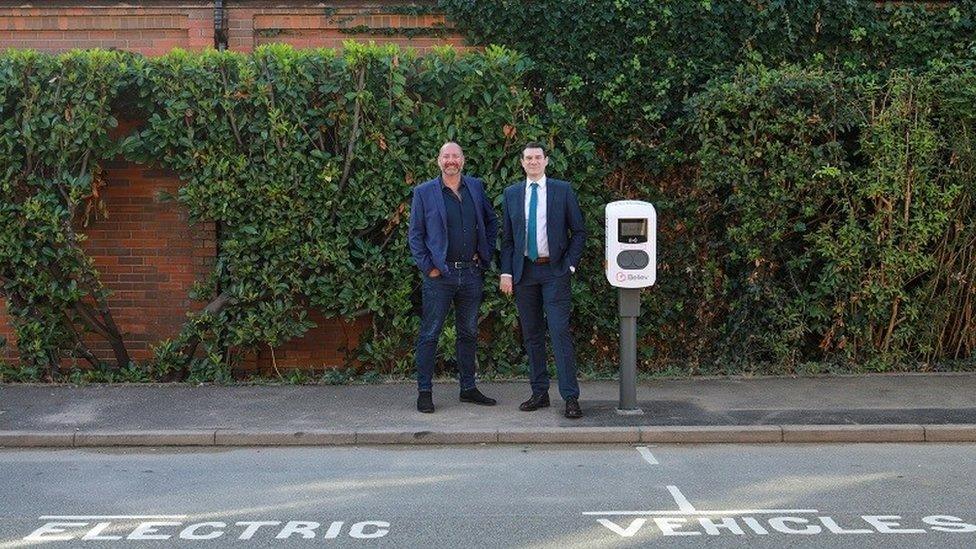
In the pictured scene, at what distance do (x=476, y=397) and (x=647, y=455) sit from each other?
1756 mm

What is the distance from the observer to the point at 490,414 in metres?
8.32

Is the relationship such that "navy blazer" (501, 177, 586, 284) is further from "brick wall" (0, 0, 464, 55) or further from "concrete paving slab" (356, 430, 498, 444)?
"brick wall" (0, 0, 464, 55)

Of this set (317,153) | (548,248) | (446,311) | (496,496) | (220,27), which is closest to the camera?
(496,496)

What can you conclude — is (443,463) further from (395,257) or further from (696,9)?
(696,9)

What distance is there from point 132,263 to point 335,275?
2.14 metres

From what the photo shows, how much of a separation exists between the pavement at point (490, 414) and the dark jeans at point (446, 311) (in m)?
0.41

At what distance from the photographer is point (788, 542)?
542cm

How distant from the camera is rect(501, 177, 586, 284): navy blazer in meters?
8.10

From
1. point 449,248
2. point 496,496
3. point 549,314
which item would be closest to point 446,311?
point 449,248

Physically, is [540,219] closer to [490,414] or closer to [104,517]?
[490,414]

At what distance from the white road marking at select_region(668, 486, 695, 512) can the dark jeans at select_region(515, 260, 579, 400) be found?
5.75 ft

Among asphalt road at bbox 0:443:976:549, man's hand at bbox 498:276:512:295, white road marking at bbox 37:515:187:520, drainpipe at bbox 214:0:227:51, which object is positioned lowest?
white road marking at bbox 37:515:187:520

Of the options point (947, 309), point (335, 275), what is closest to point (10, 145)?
point (335, 275)

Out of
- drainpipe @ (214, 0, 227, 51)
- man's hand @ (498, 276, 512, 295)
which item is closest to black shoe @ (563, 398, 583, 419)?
man's hand @ (498, 276, 512, 295)
